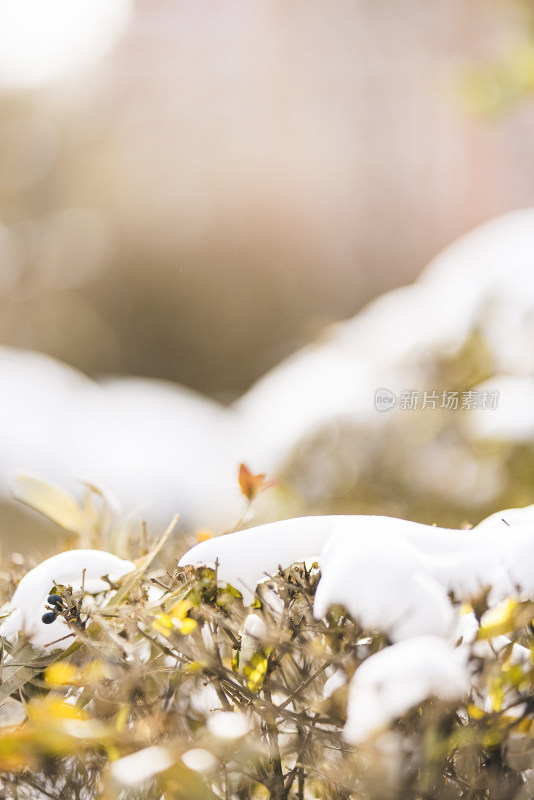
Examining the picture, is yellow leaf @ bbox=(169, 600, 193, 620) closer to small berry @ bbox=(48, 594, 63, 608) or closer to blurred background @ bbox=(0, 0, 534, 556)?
small berry @ bbox=(48, 594, 63, 608)

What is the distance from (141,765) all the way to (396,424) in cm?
170

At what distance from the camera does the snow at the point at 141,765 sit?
0.49 meters

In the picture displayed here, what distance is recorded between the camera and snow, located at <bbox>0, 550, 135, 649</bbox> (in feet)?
2.25

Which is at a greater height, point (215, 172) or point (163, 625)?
point (215, 172)

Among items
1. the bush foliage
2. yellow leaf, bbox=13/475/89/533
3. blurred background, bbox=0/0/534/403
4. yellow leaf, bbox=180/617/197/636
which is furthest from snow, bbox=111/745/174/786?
blurred background, bbox=0/0/534/403

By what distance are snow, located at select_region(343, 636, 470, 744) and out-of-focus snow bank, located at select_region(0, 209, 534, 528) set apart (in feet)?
3.60

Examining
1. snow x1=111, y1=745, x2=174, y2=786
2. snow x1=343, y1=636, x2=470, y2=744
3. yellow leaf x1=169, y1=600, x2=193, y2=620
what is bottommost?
snow x1=111, y1=745, x2=174, y2=786

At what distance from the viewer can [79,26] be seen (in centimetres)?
587

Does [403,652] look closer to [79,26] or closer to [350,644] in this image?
[350,644]

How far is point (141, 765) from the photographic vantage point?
499 millimetres

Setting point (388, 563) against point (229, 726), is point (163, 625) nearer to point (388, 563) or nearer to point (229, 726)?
point (229, 726)

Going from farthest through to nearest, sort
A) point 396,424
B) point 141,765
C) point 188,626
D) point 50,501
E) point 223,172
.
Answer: point 223,172, point 396,424, point 50,501, point 188,626, point 141,765

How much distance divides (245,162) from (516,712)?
6300 millimetres

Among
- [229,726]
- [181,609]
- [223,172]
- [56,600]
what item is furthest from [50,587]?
[223,172]
